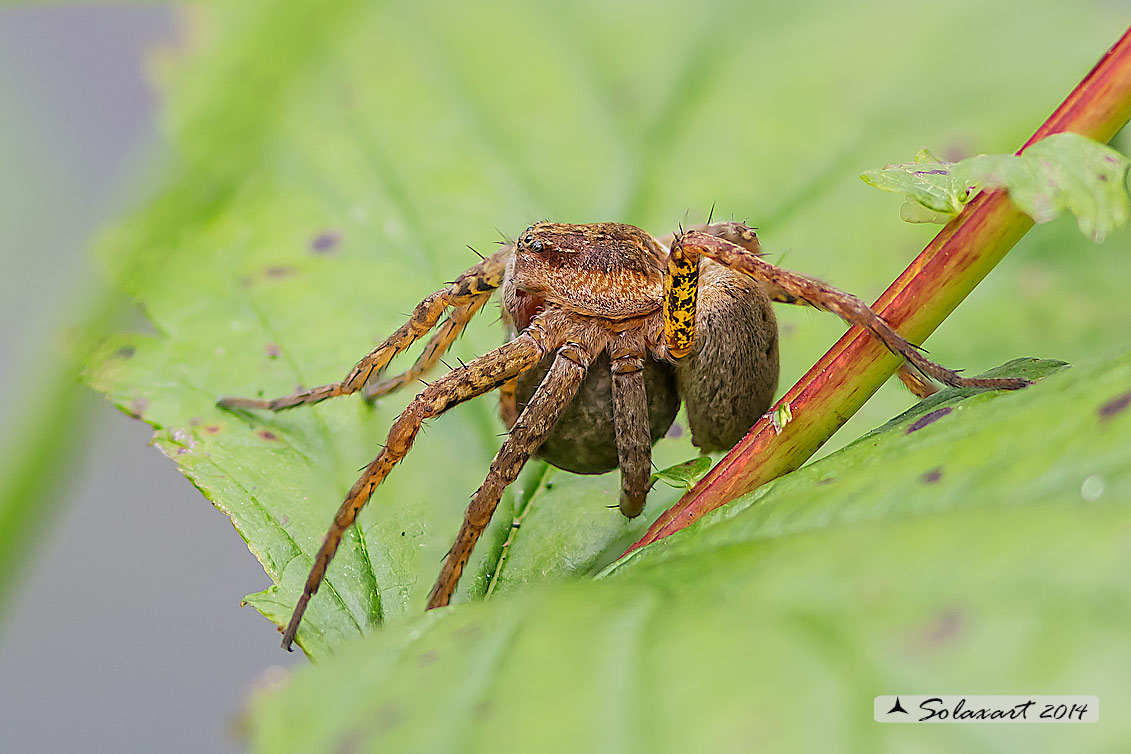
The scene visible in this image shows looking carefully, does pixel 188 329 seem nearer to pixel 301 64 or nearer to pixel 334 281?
pixel 334 281

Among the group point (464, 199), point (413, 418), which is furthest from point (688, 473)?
point (464, 199)

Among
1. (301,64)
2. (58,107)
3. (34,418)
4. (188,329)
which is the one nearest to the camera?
(188,329)

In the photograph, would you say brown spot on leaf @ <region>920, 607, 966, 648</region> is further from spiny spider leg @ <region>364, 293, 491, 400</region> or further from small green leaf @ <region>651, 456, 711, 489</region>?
spiny spider leg @ <region>364, 293, 491, 400</region>

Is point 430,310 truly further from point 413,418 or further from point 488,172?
point 488,172

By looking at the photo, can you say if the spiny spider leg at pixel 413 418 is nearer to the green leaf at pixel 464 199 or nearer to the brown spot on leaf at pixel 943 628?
the green leaf at pixel 464 199

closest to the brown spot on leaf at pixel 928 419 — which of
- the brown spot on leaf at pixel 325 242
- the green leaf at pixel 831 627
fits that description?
the green leaf at pixel 831 627

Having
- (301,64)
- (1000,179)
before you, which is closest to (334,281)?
(301,64)
